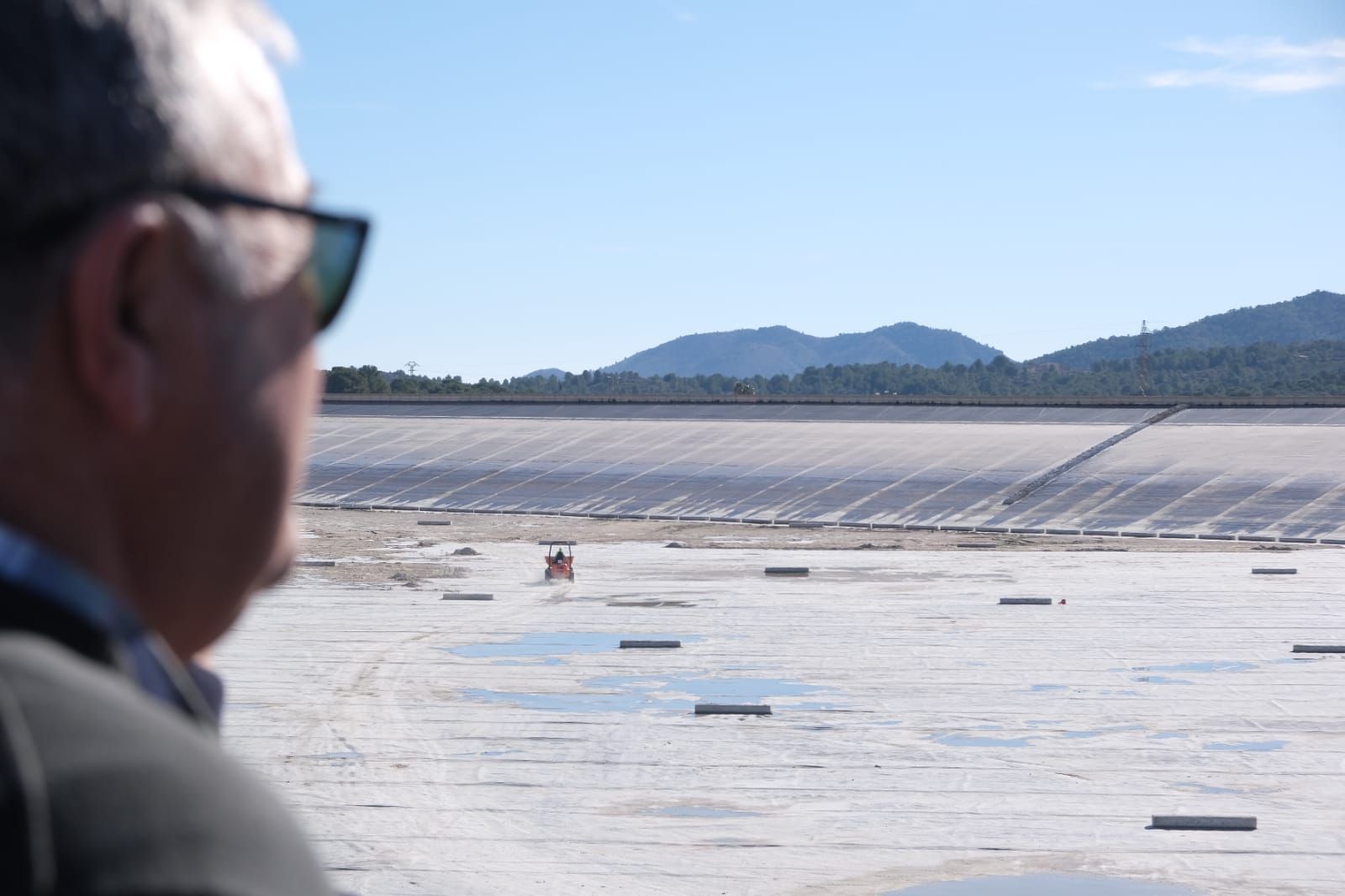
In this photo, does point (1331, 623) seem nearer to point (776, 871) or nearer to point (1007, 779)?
point (1007, 779)

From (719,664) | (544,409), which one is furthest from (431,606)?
(544,409)

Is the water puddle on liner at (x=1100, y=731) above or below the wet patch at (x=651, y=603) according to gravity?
above

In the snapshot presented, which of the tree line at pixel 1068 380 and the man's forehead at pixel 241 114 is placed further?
the tree line at pixel 1068 380

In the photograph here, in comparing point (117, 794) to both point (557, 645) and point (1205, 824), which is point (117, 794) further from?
point (557, 645)

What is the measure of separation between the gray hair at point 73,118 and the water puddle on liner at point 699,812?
34.0 ft

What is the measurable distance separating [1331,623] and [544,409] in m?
36.9

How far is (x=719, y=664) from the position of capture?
667 inches

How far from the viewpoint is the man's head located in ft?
2.97

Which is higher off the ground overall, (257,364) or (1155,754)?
(257,364)

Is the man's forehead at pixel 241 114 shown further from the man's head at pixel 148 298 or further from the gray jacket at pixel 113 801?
the gray jacket at pixel 113 801

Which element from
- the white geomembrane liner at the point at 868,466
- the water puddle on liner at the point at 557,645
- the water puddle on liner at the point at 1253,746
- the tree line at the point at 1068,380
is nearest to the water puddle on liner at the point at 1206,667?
the water puddle on liner at the point at 1253,746

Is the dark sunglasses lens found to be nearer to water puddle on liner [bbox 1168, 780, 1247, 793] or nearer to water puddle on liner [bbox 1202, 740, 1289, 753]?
water puddle on liner [bbox 1168, 780, 1247, 793]

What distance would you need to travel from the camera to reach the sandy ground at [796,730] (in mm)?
9992

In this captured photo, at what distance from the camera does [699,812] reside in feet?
36.1
